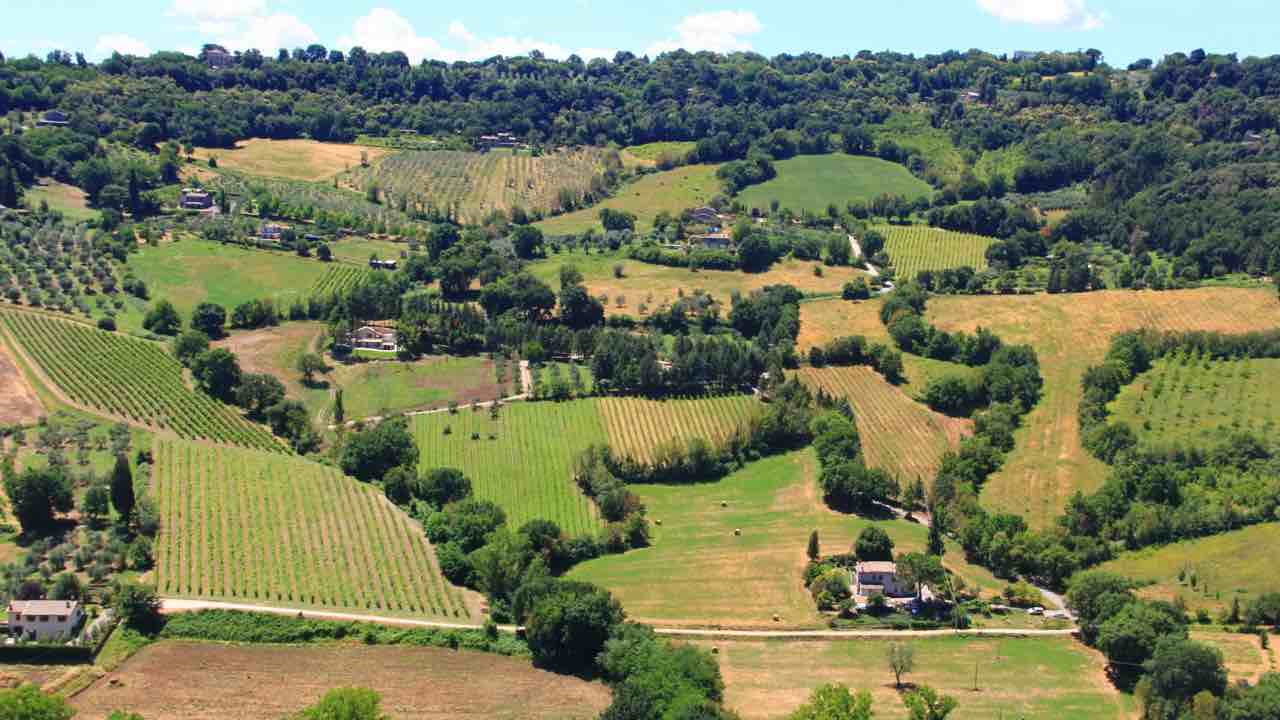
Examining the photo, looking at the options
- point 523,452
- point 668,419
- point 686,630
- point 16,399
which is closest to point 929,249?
point 668,419

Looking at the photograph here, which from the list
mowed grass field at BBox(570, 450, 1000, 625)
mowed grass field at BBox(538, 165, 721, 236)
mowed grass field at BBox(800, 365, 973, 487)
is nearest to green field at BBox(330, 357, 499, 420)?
mowed grass field at BBox(570, 450, 1000, 625)

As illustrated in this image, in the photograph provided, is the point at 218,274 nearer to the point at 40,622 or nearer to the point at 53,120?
the point at 53,120

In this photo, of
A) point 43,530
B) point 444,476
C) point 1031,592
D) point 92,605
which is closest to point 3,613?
point 92,605

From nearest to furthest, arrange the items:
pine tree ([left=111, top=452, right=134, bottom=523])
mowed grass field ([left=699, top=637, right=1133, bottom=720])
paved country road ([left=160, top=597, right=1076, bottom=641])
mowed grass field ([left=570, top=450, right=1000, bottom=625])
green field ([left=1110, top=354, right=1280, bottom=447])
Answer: mowed grass field ([left=699, top=637, right=1133, bottom=720]) < paved country road ([left=160, top=597, right=1076, bottom=641]) < mowed grass field ([left=570, top=450, right=1000, bottom=625]) < pine tree ([left=111, top=452, right=134, bottom=523]) < green field ([left=1110, top=354, right=1280, bottom=447])

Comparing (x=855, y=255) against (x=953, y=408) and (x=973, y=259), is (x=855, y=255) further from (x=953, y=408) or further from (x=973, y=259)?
(x=953, y=408)

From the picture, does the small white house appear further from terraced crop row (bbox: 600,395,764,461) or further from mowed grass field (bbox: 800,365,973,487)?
mowed grass field (bbox: 800,365,973,487)

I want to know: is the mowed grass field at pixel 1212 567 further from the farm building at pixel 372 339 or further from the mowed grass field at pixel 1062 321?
the farm building at pixel 372 339
